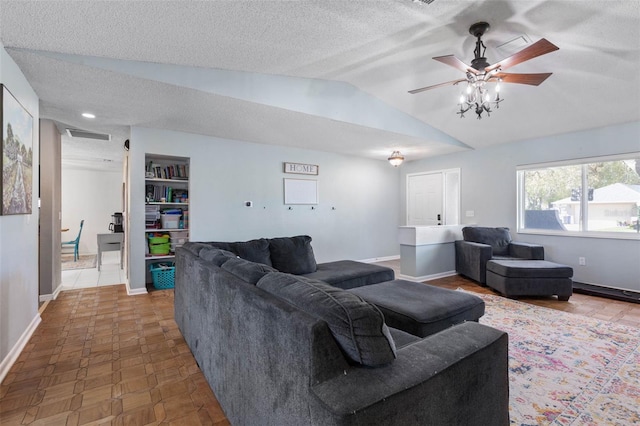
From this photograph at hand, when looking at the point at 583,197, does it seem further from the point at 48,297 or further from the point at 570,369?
the point at 48,297

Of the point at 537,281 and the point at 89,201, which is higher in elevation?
the point at 89,201

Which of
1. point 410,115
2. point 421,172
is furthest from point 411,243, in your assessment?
point 421,172

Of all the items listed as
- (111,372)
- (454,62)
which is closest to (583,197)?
(454,62)

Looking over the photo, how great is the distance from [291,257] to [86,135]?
13.3ft

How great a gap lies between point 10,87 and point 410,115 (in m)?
4.54

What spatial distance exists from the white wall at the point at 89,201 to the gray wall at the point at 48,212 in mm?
4529

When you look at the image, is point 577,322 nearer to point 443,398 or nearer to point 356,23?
point 443,398

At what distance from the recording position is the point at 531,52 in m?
2.25

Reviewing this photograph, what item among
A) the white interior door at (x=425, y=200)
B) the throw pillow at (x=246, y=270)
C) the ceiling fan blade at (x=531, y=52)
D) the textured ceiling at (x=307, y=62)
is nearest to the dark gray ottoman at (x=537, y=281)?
the textured ceiling at (x=307, y=62)

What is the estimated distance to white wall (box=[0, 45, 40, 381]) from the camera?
7.06ft

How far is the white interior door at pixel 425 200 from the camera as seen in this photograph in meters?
6.47

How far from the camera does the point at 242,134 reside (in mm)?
4508

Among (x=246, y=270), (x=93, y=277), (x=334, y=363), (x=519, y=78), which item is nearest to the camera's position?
(x=334, y=363)

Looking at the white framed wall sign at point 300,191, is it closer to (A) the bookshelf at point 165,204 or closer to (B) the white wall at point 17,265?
(A) the bookshelf at point 165,204
